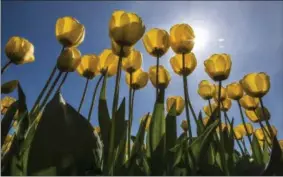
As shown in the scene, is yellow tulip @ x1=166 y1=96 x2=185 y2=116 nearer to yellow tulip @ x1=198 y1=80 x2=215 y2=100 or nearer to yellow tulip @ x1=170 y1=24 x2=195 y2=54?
yellow tulip @ x1=198 y1=80 x2=215 y2=100

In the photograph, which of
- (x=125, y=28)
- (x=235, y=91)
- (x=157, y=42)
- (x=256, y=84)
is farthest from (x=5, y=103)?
(x=256, y=84)

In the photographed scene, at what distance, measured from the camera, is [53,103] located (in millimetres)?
2088

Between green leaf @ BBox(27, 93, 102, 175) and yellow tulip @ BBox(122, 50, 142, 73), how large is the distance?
1.25 m

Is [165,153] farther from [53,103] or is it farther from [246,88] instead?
[246,88]

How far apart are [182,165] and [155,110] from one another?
390 millimetres

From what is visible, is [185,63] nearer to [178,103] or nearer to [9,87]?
[178,103]

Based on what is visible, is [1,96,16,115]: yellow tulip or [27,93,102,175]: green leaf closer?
[27,93,102,175]: green leaf

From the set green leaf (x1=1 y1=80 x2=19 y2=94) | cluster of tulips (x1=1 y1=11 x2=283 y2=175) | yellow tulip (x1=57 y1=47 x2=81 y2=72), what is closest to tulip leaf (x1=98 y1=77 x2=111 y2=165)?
cluster of tulips (x1=1 y1=11 x2=283 y2=175)

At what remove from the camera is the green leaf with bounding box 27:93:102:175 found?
196cm

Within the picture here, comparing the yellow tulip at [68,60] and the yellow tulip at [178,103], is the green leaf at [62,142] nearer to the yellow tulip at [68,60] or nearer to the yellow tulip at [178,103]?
the yellow tulip at [68,60]

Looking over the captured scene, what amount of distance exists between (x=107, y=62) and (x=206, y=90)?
1382mm

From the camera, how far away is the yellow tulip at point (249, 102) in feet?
13.5

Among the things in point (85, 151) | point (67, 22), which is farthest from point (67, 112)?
point (67, 22)

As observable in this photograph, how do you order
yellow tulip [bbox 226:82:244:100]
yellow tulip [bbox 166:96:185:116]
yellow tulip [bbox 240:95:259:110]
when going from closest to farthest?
yellow tulip [bbox 166:96:185:116] → yellow tulip [bbox 226:82:244:100] → yellow tulip [bbox 240:95:259:110]
